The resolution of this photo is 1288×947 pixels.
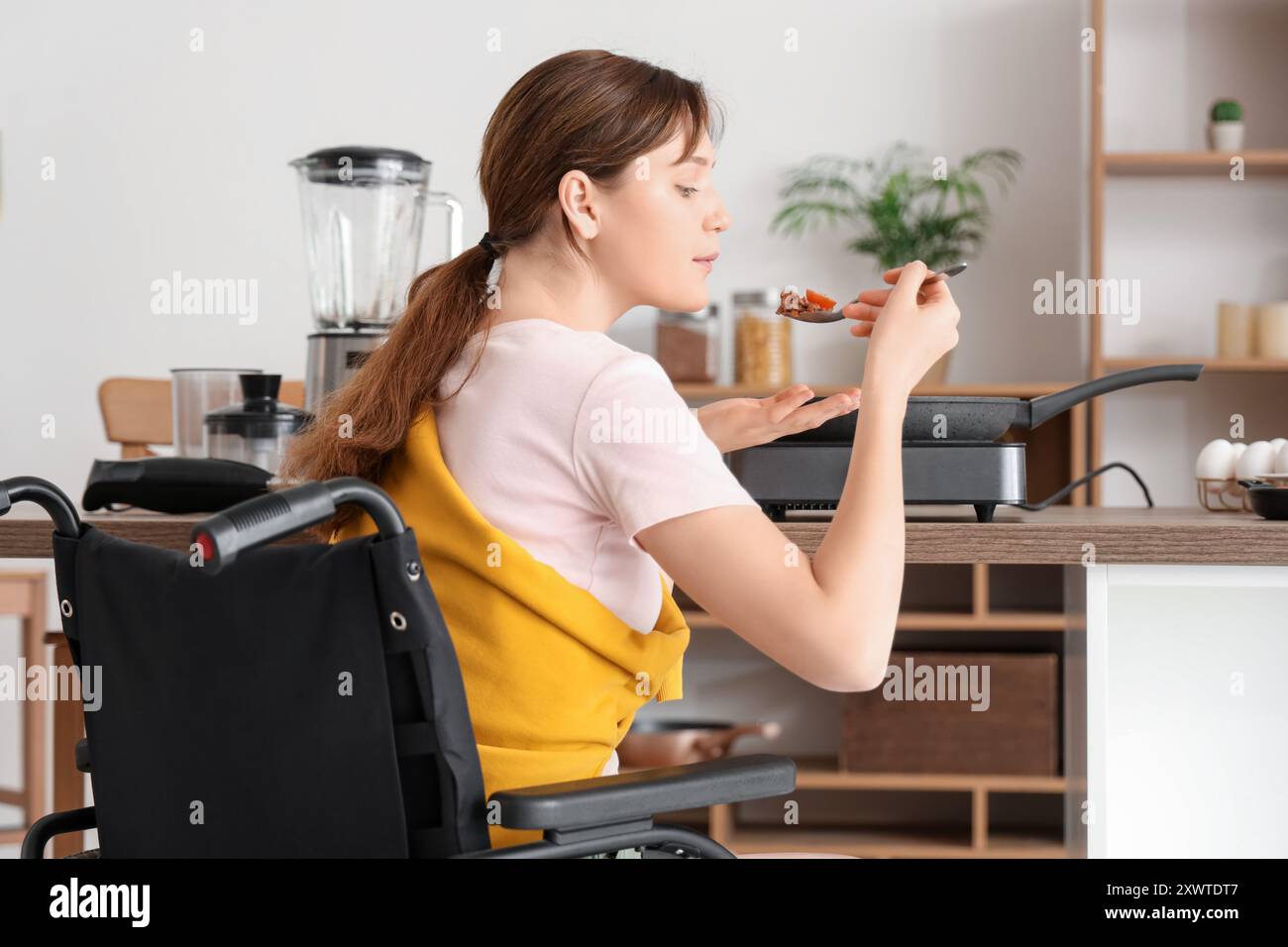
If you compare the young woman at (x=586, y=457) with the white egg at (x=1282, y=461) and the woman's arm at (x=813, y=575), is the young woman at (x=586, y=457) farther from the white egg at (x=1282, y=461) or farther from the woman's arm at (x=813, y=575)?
the white egg at (x=1282, y=461)

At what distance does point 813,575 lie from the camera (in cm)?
94

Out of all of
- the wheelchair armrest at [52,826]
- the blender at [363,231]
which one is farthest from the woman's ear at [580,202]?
the blender at [363,231]

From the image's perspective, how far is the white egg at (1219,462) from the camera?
1419mm

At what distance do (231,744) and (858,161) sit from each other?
9.45ft

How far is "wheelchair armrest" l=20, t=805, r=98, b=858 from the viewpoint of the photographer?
3.23 ft

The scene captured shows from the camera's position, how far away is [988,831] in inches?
130

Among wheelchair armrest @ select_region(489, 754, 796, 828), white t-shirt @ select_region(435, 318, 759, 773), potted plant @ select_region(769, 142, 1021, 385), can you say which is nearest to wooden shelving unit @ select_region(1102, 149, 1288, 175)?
potted plant @ select_region(769, 142, 1021, 385)

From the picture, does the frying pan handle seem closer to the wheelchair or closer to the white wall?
the wheelchair

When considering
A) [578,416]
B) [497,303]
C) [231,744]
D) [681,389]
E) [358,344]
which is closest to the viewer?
[231,744]

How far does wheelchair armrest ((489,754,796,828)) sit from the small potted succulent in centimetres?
268

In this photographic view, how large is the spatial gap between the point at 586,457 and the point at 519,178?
0.28 m

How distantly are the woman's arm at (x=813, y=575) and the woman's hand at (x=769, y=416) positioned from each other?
0.27 metres
